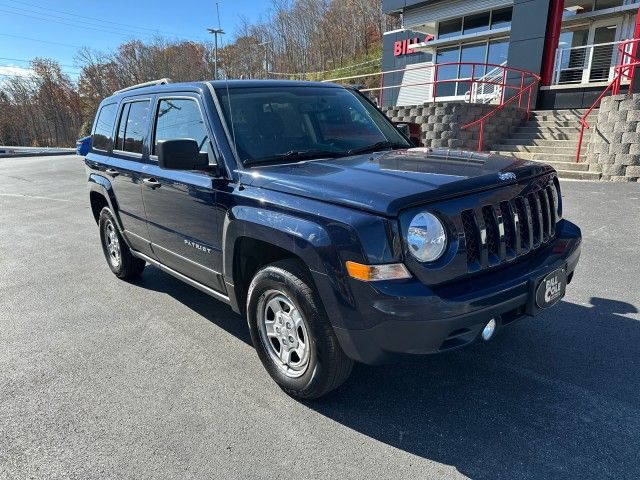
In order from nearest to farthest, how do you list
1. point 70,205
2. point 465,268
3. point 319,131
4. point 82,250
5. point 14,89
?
point 465,268
point 319,131
point 82,250
point 70,205
point 14,89

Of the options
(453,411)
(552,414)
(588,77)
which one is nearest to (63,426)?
(453,411)

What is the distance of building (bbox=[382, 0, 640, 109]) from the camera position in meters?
15.2

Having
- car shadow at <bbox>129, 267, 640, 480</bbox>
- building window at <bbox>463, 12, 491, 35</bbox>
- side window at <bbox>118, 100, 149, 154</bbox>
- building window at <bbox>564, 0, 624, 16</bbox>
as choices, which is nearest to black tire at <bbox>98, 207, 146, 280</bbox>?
Answer: side window at <bbox>118, 100, 149, 154</bbox>

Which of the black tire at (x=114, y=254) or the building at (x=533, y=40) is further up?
the building at (x=533, y=40)

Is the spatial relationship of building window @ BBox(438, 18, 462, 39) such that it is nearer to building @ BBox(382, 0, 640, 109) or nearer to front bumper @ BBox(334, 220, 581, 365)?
building @ BBox(382, 0, 640, 109)

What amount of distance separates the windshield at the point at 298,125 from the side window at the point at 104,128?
2.04 m

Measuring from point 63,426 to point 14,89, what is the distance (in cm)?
7707

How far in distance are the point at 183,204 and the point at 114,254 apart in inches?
92.9

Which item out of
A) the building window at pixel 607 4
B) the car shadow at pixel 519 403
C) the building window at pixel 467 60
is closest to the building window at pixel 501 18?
the building window at pixel 467 60

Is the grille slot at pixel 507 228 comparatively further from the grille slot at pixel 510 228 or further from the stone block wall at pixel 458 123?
the stone block wall at pixel 458 123

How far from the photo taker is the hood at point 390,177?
92.9 inches

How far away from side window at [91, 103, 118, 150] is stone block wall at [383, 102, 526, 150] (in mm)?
9483

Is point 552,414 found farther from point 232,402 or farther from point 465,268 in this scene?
point 232,402

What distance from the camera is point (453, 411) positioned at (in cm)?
277
